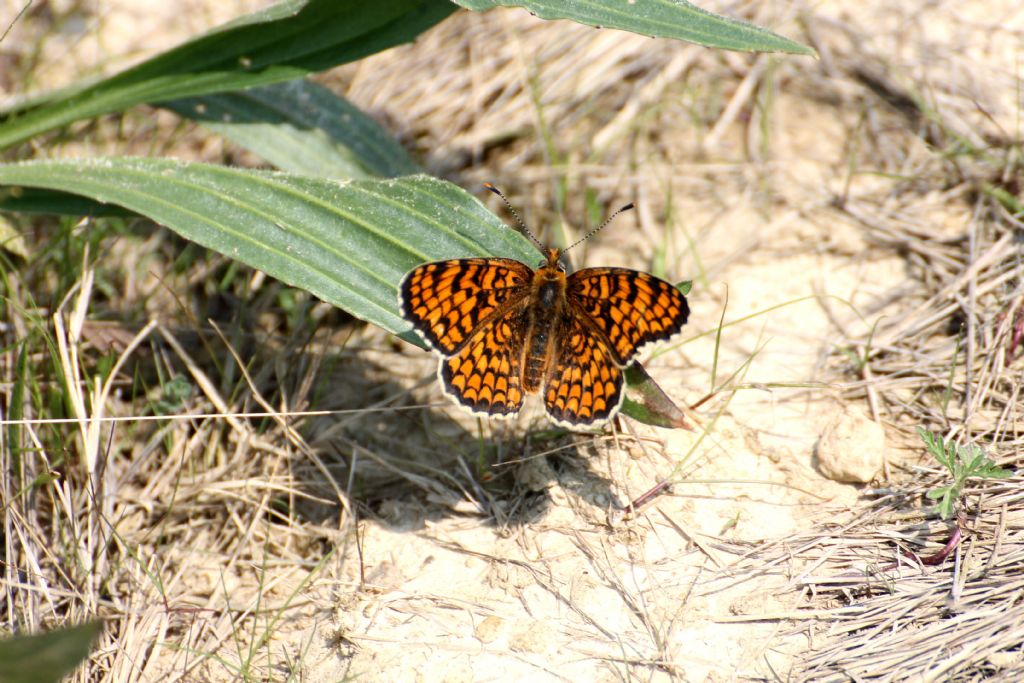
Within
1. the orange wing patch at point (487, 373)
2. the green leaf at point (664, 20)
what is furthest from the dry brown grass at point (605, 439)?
the green leaf at point (664, 20)

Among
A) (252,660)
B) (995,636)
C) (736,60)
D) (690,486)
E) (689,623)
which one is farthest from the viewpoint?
(736,60)

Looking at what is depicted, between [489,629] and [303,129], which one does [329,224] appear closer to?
[303,129]

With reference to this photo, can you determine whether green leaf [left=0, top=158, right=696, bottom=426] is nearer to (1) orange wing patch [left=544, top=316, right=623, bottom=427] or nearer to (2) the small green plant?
(1) orange wing patch [left=544, top=316, right=623, bottom=427]

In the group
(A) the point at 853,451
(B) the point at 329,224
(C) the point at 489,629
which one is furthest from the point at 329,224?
(A) the point at 853,451

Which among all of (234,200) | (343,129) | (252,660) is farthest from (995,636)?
(343,129)

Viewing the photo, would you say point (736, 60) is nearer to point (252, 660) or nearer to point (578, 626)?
point (578, 626)
